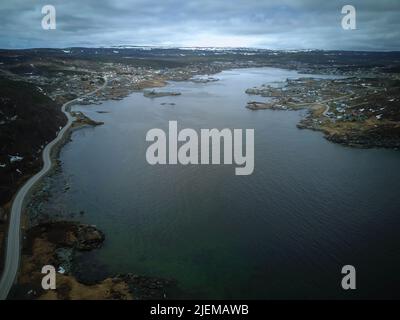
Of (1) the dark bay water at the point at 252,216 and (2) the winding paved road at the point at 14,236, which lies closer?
(2) the winding paved road at the point at 14,236

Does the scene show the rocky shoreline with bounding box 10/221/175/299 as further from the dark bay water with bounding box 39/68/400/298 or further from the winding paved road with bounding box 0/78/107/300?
the dark bay water with bounding box 39/68/400/298

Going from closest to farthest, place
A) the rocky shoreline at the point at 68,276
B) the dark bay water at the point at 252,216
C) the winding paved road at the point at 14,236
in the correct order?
the rocky shoreline at the point at 68,276
the winding paved road at the point at 14,236
the dark bay water at the point at 252,216

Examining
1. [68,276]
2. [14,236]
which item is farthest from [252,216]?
[14,236]

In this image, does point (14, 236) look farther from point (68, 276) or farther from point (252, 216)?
point (252, 216)

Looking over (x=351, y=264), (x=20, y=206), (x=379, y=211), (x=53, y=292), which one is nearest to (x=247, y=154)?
(x=379, y=211)

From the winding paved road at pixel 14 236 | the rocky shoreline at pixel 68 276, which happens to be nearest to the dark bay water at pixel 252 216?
the rocky shoreline at pixel 68 276

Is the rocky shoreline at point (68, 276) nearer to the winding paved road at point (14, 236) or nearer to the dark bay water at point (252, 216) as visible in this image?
the winding paved road at point (14, 236)

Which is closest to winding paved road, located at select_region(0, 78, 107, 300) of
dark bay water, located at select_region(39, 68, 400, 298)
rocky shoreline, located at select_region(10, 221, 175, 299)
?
rocky shoreline, located at select_region(10, 221, 175, 299)
